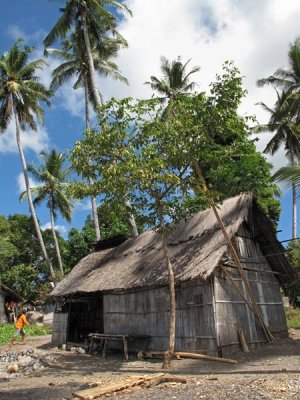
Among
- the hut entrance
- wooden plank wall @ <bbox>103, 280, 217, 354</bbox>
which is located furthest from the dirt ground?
the hut entrance

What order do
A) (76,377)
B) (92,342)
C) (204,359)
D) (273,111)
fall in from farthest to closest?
(273,111)
(92,342)
(204,359)
(76,377)

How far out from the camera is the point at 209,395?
22.2 feet

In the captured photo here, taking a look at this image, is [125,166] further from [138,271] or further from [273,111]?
[273,111]

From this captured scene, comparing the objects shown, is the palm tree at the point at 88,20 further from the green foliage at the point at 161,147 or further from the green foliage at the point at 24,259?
the green foliage at the point at 24,259

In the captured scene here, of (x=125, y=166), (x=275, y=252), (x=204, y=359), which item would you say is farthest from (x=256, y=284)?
(x=125, y=166)

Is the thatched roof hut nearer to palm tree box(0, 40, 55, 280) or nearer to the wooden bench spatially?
the wooden bench

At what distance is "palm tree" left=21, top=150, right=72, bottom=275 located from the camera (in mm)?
33750

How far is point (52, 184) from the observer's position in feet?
111

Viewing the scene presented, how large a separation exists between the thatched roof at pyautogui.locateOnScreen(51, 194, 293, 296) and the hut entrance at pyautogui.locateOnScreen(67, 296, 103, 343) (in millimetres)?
1557

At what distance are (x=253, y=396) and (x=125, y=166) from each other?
719 cm

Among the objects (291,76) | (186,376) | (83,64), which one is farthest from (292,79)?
(186,376)

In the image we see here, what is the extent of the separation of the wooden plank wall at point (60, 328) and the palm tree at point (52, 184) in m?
15.3

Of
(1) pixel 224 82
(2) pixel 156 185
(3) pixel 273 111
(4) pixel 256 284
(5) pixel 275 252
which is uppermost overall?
(3) pixel 273 111

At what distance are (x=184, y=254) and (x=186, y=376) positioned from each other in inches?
202
